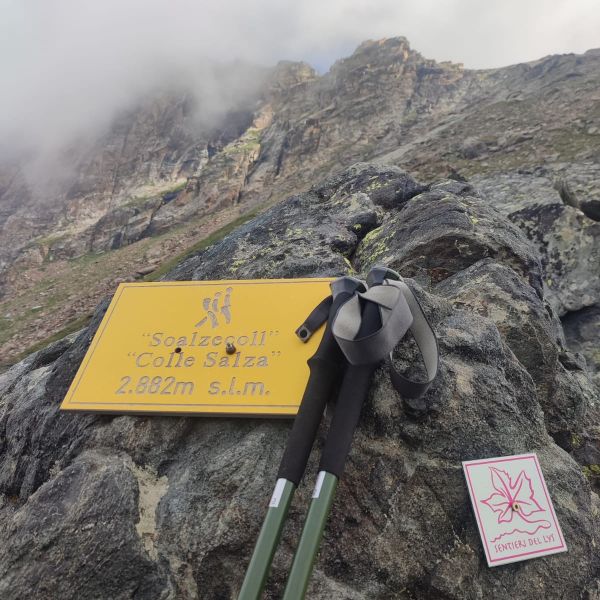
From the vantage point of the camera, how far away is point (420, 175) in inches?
945

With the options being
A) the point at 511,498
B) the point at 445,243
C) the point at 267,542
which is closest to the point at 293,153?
the point at 445,243

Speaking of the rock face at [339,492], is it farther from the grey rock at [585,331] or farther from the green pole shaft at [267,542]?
the grey rock at [585,331]

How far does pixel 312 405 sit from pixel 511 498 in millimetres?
1401

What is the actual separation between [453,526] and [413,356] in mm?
1193

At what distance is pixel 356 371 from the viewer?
8.99ft

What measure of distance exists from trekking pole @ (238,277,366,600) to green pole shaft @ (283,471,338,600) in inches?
6.8

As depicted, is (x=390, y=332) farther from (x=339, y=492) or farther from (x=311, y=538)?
(x=311, y=538)

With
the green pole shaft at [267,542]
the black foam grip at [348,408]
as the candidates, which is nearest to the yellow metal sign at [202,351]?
the black foam grip at [348,408]

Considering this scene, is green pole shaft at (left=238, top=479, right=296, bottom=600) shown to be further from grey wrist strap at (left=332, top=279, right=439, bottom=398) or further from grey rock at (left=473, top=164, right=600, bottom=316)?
grey rock at (left=473, top=164, right=600, bottom=316)

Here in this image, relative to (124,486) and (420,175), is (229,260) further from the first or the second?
(420,175)

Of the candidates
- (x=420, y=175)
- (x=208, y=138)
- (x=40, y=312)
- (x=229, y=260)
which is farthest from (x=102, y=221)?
(x=229, y=260)

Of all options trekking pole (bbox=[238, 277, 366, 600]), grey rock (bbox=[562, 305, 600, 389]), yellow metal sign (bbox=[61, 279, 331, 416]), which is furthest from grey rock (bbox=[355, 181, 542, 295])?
grey rock (bbox=[562, 305, 600, 389])

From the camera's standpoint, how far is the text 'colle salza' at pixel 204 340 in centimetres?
352

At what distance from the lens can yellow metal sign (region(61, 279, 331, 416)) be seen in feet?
10.4
